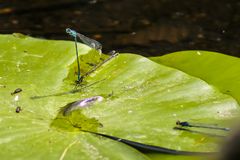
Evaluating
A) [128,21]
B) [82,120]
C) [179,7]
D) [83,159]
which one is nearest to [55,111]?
[82,120]

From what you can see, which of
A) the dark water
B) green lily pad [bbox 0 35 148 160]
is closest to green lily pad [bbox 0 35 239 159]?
green lily pad [bbox 0 35 148 160]

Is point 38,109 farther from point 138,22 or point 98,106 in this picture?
point 138,22

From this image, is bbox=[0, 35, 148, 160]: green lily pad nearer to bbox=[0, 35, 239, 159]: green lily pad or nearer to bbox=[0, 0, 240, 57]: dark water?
bbox=[0, 35, 239, 159]: green lily pad

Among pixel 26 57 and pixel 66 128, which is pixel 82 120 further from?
pixel 26 57

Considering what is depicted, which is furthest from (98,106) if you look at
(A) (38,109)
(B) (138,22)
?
(B) (138,22)

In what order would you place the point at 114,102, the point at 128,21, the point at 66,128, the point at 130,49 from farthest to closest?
the point at 128,21 → the point at 130,49 → the point at 114,102 → the point at 66,128

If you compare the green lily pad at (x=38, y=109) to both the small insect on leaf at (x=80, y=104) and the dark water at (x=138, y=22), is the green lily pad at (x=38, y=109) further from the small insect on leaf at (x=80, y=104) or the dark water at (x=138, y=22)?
the dark water at (x=138, y=22)
